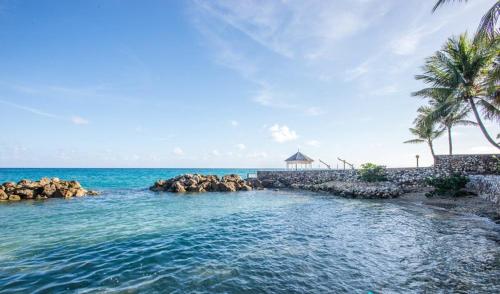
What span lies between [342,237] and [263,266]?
15.2 feet

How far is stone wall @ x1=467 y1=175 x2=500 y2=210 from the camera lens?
47.9 ft

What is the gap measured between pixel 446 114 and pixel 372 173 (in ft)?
36.5

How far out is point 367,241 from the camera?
9.61m

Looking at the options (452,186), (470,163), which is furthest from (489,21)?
(470,163)

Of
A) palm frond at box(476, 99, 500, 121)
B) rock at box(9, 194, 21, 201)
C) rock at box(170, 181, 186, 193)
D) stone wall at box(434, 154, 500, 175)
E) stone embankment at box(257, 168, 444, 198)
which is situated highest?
palm frond at box(476, 99, 500, 121)

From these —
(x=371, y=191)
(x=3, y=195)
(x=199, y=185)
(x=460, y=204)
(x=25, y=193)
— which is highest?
(x=371, y=191)

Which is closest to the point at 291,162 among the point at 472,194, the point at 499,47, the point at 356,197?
the point at 356,197

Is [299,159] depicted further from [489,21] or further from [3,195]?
[3,195]

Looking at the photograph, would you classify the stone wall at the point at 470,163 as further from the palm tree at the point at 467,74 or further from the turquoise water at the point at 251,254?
the turquoise water at the point at 251,254

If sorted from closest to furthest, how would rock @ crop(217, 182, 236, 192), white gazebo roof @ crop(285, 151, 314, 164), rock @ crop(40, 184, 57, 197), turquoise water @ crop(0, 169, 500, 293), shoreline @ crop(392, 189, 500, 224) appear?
turquoise water @ crop(0, 169, 500, 293) → shoreline @ crop(392, 189, 500, 224) → rock @ crop(40, 184, 57, 197) → rock @ crop(217, 182, 236, 192) → white gazebo roof @ crop(285, 151, 314, 164)

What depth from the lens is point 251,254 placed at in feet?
27.2

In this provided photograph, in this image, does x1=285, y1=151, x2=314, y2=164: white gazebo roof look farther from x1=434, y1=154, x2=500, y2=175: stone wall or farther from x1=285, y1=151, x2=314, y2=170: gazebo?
x1=434, y1=154, x2=500, y2=175: stone wall

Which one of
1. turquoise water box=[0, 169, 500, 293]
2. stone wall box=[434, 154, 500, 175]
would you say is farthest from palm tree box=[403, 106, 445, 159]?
turquoise water box=[0, 169, 500, 293]

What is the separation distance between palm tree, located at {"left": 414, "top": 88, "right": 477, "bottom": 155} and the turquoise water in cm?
819
